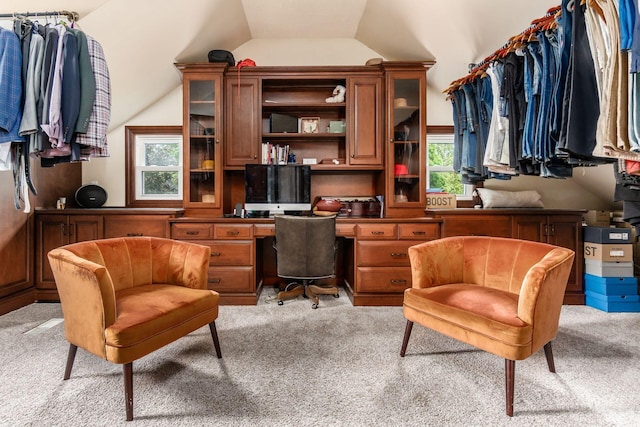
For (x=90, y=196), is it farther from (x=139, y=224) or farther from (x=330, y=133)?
(x=330, y=133)

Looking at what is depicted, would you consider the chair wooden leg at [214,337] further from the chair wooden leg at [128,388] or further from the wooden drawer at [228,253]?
the wooden drawer at [228,253]

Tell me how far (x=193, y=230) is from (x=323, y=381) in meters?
1.84

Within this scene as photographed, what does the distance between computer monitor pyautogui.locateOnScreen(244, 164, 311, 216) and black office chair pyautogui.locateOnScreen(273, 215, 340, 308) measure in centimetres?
52

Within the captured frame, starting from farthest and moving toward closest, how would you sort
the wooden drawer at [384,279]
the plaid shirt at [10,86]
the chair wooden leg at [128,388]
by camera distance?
the wooden drawer at [384,279]
the plaid shirt at [10,86]
the chair wooden leg at [128,388]

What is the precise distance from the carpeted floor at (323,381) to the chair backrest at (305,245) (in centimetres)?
55

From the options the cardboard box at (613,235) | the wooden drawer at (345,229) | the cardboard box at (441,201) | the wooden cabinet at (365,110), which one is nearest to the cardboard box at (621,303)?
the cardboard box at (613,235)

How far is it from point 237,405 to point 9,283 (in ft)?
8.53

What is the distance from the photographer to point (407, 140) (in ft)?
10.1

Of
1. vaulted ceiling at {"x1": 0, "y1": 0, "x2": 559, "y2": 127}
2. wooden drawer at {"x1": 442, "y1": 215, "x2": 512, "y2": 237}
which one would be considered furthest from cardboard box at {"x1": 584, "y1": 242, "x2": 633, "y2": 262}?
vaulted ceiling at {"x1": 0, "y1": 0, "x2": 559, "y2": 127}

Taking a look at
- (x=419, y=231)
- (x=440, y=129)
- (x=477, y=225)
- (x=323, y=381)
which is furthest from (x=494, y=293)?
(x=440, y=129)

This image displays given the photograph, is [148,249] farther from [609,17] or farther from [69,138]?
[609,17]

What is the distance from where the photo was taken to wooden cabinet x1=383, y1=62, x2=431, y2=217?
3020 mm

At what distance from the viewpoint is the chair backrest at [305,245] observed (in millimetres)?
2607

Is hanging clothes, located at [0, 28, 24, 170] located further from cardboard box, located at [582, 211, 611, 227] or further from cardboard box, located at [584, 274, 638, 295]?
cardboard box, located at [582, 211, 611, 227]
